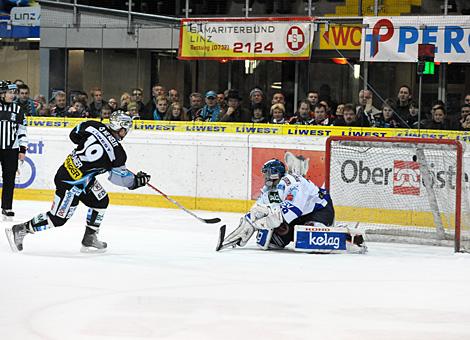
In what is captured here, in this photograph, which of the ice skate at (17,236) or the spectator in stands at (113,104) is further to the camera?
the spectator in stands at (113,104)

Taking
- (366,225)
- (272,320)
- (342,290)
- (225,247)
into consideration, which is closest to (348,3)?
(366,225)

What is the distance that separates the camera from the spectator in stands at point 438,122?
1159 cm

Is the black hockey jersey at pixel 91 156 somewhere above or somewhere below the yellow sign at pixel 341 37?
below

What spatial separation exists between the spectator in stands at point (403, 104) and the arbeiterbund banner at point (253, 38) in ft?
5.73

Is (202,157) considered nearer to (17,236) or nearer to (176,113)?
(176,113)

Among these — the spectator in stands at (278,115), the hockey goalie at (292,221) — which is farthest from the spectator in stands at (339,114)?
the hockey goalie at (292,221)

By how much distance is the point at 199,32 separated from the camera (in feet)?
44.9

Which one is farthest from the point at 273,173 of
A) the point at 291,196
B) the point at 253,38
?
the point at 253,38

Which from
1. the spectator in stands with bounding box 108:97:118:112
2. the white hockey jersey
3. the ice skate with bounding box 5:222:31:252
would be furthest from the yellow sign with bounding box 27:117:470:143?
the ice skate with bounding box 5:222:31:252

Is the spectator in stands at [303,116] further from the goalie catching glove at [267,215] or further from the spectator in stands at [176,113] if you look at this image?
the goalie catching glove at [267,215]

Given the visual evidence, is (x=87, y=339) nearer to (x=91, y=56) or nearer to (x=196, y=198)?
(x=196, y=198)

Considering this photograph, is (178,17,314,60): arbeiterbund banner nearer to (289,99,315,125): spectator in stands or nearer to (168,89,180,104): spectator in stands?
(168,89,180,104): spectator in stands

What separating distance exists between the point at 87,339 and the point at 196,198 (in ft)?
23.6

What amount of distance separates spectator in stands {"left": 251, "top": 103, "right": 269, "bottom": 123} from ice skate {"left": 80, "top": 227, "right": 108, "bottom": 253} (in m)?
3.92
